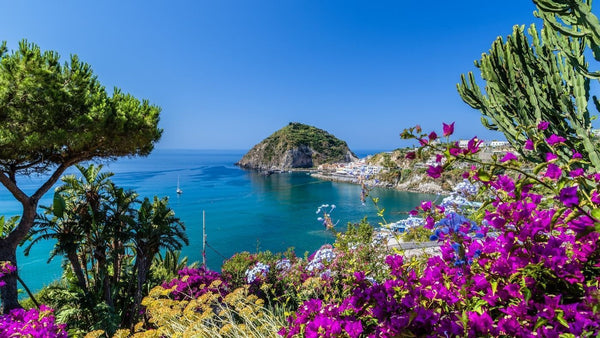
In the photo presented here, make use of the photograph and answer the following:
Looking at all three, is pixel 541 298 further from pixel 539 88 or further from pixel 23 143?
pixel 23 143

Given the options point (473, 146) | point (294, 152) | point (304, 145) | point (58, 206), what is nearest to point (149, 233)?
point (58, 206)

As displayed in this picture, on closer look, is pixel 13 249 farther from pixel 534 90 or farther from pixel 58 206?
pixel 534 90

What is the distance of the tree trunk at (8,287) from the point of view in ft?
21.1

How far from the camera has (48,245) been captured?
2484 centimetres

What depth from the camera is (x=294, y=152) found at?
87.1 m

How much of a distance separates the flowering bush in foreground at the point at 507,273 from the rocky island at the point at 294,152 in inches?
3300

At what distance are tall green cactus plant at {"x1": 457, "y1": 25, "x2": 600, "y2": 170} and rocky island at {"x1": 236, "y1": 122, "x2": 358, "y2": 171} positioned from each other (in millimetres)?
81079

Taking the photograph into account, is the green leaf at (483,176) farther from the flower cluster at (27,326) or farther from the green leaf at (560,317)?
the flower cluster at (27,326)

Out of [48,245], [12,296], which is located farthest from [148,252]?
[48,245]

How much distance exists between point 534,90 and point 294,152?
274 feet

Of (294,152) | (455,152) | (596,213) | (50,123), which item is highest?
(294,152)

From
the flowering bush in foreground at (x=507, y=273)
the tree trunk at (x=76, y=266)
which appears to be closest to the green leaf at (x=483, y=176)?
the flowering bush in foreground at (x=507, y=273)

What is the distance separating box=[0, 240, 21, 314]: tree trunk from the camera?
6.44m

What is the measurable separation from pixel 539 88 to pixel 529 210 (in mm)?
3688
